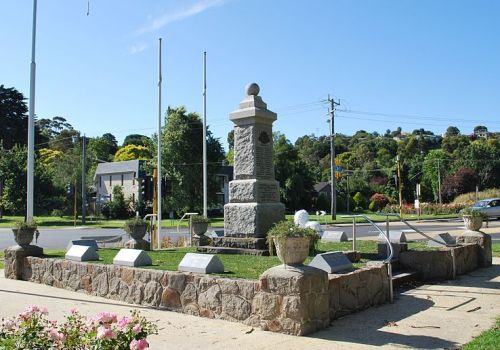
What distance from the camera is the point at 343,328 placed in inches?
276

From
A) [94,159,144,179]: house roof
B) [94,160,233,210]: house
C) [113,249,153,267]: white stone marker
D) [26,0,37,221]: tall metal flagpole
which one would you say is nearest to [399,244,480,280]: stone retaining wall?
[113,249,153,267]: white stone marker

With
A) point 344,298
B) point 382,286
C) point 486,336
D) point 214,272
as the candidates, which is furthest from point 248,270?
point 486,336

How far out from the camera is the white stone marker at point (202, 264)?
8.38m

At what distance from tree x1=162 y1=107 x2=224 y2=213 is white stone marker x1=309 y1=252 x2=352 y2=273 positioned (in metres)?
41.5

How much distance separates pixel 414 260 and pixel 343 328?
4.57 m

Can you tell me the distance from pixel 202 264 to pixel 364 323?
2843 mm

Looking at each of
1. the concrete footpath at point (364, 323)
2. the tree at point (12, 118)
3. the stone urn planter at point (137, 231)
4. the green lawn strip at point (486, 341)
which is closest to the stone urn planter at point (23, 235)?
the concrete footpath at point (364, 323)

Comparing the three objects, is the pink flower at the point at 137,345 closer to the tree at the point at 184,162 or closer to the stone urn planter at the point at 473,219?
the stone urn planter at the point at 473,219

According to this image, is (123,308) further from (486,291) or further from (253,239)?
(486,291)

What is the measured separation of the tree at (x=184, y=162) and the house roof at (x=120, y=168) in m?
15.9

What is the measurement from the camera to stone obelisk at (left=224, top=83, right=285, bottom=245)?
37.8ft

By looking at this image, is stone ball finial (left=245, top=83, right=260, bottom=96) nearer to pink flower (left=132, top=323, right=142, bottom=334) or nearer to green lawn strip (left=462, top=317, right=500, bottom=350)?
green lawn strip (left=462, top=317, right=500, bottom=350)

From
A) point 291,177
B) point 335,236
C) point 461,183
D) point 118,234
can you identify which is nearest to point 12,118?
point 291,177

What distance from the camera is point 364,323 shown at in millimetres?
7262
